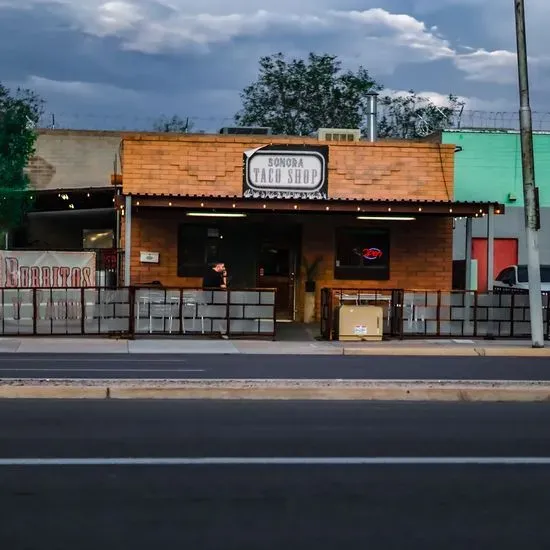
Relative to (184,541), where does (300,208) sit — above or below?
above

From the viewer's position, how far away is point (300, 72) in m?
49.4

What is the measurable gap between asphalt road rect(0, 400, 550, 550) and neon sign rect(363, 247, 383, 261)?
1284cm

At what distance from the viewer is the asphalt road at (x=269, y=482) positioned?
575cm

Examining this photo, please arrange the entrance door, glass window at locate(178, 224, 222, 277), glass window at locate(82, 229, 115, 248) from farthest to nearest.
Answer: glass window at locate(82, 229, 115, 248) → the entrance door → glass window at locate(178, 224, 222, 277)

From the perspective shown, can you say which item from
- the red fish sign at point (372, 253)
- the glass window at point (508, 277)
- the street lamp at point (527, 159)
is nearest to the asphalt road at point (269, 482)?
the street lamp at point (527, 159)

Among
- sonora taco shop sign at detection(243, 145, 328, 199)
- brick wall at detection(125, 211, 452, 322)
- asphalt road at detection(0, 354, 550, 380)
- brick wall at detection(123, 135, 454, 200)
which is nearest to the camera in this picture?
asphalt road at detection(0, 354, 550, 380)

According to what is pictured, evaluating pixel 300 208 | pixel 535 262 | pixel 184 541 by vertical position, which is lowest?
pixel 184 541

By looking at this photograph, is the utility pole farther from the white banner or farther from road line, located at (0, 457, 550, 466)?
the white banner

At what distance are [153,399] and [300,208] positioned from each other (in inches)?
368

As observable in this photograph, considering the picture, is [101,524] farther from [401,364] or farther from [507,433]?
[401,364]

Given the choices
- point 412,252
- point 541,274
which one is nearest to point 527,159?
point 412,252

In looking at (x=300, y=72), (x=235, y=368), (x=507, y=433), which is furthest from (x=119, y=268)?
(x=300, y=72)

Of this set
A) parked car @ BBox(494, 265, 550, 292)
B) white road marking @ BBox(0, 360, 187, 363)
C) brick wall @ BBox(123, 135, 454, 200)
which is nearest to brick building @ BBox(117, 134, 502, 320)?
brick wall @ BBox(123, 135, 454, 200)

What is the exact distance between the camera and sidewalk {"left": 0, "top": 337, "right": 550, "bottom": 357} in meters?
17.2
